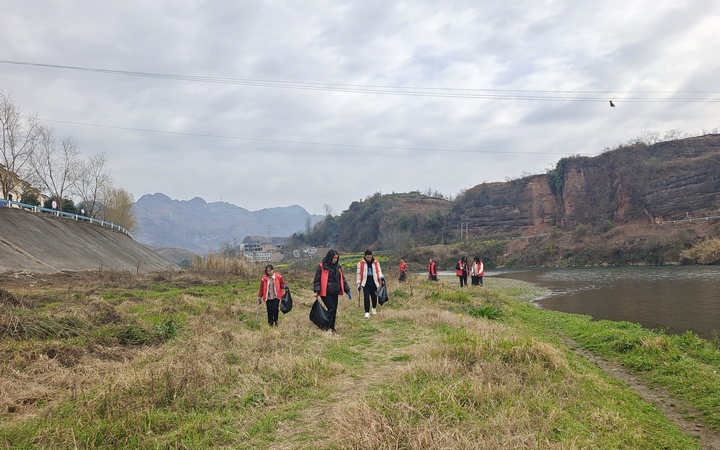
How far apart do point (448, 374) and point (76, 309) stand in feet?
29.8

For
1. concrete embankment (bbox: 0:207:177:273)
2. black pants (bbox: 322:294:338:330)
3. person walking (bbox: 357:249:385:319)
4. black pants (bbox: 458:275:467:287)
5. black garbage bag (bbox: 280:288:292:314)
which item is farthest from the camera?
concrete embankment (bbox: 0:207:177:273)

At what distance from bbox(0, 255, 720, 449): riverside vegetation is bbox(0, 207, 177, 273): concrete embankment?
1835 cm

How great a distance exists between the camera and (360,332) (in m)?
9.20

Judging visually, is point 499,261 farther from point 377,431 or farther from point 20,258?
point 377,431

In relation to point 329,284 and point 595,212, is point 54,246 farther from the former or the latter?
point 595,212

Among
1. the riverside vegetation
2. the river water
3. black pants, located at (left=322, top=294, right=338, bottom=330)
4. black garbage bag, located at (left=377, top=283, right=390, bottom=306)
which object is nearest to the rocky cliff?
the river water

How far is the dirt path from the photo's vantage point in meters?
4.71

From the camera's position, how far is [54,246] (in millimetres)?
28125

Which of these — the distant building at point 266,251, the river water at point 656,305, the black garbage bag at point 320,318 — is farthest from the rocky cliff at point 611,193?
the black garbage bag at point 320,318

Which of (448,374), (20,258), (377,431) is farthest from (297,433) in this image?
(20,258)

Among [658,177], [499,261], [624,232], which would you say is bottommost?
[499,261]

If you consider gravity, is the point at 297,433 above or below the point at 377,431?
below

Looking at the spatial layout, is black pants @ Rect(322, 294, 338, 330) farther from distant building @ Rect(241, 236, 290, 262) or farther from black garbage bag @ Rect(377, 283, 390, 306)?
distant building @ Rect(241, 236, 290, 262)

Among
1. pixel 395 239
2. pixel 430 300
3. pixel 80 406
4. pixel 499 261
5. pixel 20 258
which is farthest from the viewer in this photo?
pixel 395 239
